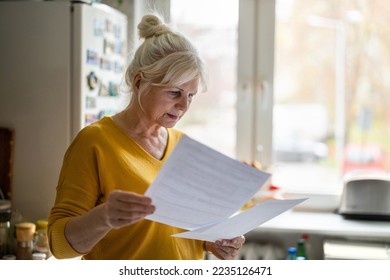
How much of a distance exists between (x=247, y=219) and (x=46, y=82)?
30.2 inches

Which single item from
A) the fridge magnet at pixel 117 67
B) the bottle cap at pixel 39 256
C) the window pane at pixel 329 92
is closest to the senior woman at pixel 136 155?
the bottle cap at pixel 39 256

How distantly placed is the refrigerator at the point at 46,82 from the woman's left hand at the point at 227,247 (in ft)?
1.55

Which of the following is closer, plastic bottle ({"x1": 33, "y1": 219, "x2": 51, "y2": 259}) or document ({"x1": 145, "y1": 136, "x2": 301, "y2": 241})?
document ({"x1": 145, "y1": 136, "x2": 301, "y2": 241})

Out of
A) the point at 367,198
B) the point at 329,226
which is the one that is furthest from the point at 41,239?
the point at 367,198

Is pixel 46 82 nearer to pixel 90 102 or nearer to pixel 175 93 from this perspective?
pixel 90 102

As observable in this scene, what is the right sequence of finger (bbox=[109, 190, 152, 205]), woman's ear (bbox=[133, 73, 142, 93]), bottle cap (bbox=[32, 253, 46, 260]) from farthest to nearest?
bottle cap (bbox=[32, 253, 46, 260]), woman's ear (bbox=[133, 73, 142, 93]), finger (bbox=[109, 190, 152, 205])

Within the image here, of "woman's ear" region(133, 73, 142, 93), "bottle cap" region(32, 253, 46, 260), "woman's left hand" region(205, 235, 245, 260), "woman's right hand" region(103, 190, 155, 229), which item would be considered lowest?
"bottle cap" region(32, 253, 46, 260)

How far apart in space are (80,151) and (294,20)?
1.15 metres

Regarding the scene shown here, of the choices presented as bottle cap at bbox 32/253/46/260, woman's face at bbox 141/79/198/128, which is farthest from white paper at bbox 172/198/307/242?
bottle cap at bbox 32/253/46/260

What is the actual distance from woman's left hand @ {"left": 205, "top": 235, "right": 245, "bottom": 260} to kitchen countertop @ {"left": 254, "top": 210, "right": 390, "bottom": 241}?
0.66 meters

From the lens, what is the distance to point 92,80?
1512 mm

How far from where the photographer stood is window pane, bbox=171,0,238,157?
1.84m

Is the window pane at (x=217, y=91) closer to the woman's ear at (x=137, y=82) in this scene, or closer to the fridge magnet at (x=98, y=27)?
the fridge magnet at (x=98, y=27)

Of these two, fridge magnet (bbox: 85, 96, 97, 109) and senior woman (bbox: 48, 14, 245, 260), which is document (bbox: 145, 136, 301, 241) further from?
fridge magnet (bbox: 85, 96, 97, 109)
